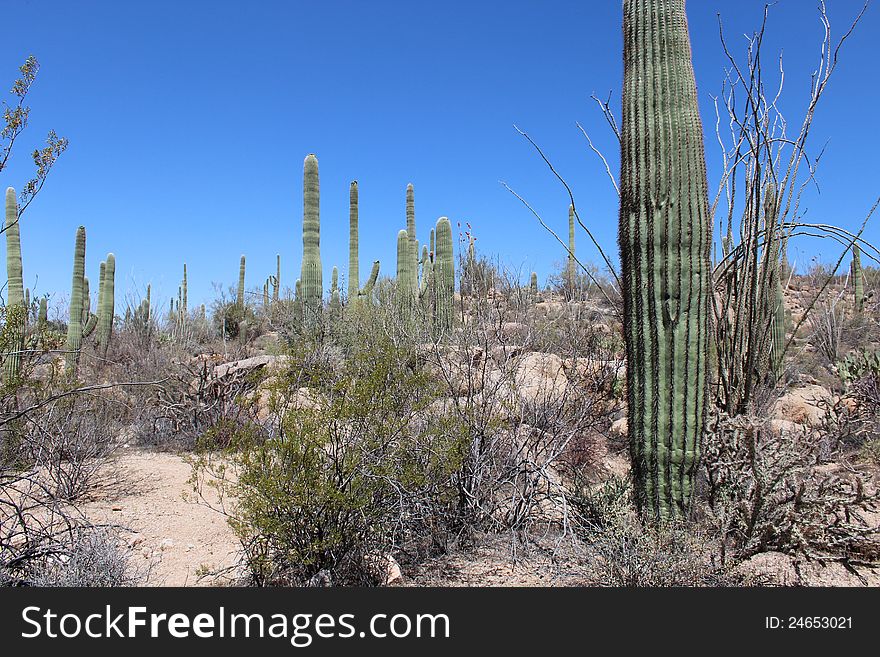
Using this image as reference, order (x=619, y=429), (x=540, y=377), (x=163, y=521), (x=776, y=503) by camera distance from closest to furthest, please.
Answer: (x=776, y=503)
(x=163, y=521)
(x=540, y=377)
(x=619, y=429)

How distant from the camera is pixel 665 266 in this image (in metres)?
3.90

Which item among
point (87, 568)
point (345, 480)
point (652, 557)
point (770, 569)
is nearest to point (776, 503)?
point (770, 569)

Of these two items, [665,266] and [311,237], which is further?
[311,237]

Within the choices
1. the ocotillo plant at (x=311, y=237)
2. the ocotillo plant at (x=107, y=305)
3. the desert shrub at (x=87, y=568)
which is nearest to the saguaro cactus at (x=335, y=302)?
the ocotillo plant at (x=311, y=237)

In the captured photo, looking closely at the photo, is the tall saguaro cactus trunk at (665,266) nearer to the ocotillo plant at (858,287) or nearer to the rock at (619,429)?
the rock at (619,429)

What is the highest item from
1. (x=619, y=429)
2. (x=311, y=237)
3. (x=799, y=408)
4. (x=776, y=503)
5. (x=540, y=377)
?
(x=311, y=237)

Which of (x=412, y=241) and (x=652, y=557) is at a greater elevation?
(x=412, y=241)

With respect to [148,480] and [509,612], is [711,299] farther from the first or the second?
[148,480]

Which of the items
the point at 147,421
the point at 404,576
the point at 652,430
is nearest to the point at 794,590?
the point at 652,430

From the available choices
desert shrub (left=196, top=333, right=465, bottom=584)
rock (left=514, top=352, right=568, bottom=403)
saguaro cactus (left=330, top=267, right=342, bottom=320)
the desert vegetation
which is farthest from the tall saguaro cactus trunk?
saguaro cactus (left=330, top=267, right=342, bottom=320)

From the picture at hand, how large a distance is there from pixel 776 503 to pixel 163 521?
4953mm

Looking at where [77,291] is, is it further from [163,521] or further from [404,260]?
[163,521]

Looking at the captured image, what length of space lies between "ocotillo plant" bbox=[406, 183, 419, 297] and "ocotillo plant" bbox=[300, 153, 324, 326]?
2064 millimetres

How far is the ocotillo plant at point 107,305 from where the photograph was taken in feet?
48.0
